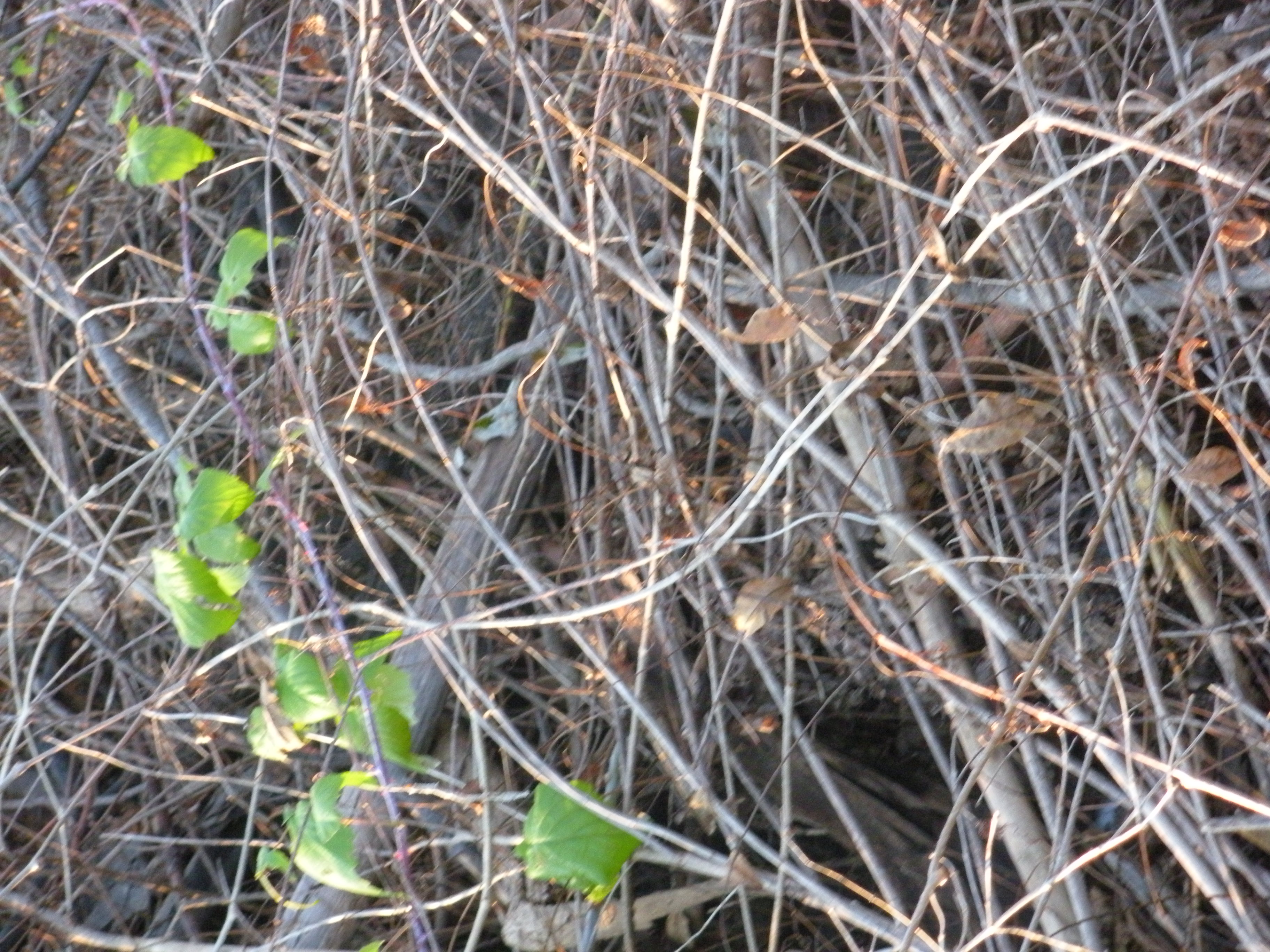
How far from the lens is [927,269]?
1.46m

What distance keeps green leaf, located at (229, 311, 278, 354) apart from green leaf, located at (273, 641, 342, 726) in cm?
42

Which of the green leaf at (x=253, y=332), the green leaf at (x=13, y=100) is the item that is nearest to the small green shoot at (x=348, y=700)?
the green leaf at (x=253, y=332)

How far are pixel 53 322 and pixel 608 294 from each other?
1.15 meters

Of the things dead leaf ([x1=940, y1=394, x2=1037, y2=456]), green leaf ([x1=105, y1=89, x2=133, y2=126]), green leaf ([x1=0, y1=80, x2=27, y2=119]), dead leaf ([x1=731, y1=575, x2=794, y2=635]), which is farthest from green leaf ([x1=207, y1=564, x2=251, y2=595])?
green leaf ([x1=0, y1=80, x2=27, y2=119])

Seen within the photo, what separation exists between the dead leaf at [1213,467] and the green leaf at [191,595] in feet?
3.66

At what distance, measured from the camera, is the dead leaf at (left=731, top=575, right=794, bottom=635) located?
1334 mm

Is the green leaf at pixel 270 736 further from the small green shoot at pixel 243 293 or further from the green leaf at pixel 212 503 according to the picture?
the small green shoot at pixel 243 293

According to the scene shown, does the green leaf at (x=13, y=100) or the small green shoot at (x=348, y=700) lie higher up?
the green leaf at (x=13, y=100)

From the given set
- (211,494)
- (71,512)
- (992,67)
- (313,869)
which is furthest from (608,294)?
(71,512)

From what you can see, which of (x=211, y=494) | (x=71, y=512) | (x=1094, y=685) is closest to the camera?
(x=1094, y=685)

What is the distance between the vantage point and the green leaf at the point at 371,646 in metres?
1.38

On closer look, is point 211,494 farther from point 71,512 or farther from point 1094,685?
point 1094,685

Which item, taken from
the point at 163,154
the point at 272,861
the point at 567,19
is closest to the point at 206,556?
the point at 272,861

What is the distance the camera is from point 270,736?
140 centimetres
